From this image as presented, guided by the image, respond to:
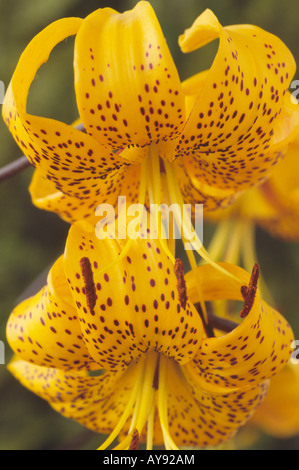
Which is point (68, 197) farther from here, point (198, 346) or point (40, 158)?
point (198, 346)

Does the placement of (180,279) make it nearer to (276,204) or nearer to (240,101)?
(240,101)

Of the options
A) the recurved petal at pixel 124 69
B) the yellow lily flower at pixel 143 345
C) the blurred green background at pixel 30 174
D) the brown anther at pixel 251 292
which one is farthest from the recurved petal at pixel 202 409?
the blurred green background at pixel 30 174

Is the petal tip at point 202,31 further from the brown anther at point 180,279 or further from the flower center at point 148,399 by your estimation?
the flower center at point 148,399

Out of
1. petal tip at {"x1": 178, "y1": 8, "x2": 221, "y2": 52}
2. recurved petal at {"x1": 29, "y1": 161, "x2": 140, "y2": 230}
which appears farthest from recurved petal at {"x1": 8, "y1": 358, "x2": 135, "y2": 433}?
petal tip at {"x1": 178, "y1": 8, "x2": 221, "y2": 52}

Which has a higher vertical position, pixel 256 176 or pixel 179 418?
pixel 256 176

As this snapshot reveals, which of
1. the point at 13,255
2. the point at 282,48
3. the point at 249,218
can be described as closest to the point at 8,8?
the point at 13,255
